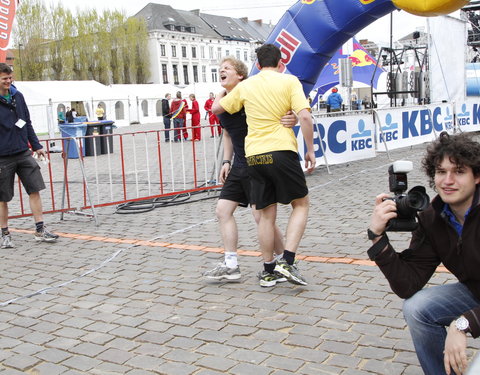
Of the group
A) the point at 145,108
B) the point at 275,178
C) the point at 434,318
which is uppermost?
the point at 145,108

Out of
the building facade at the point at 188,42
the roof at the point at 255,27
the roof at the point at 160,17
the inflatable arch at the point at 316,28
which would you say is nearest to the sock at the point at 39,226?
the inflatable arch at the point at 316,28

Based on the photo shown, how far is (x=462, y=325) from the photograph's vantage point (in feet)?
7.37

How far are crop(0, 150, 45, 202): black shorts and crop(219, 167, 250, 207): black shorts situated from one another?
8.69 feet

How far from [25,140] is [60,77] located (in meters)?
57.2

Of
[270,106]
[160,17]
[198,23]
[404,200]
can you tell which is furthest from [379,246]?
[198,23]

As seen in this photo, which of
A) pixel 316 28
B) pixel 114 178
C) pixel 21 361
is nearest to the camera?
pixel 21 361

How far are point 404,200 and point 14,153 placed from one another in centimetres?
510

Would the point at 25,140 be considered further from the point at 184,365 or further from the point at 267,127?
the point at 184,365

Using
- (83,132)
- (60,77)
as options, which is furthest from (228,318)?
(60,77)

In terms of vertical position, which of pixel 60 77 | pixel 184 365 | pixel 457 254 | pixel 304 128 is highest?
pixel 60 77

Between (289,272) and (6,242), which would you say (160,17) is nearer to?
(6,242)

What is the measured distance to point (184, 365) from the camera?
3.18m

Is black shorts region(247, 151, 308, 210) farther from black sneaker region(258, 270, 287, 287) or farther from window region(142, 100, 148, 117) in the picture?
window region(142, 100, 148, 117)

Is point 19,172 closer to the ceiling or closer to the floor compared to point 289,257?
closer to the ceiling
